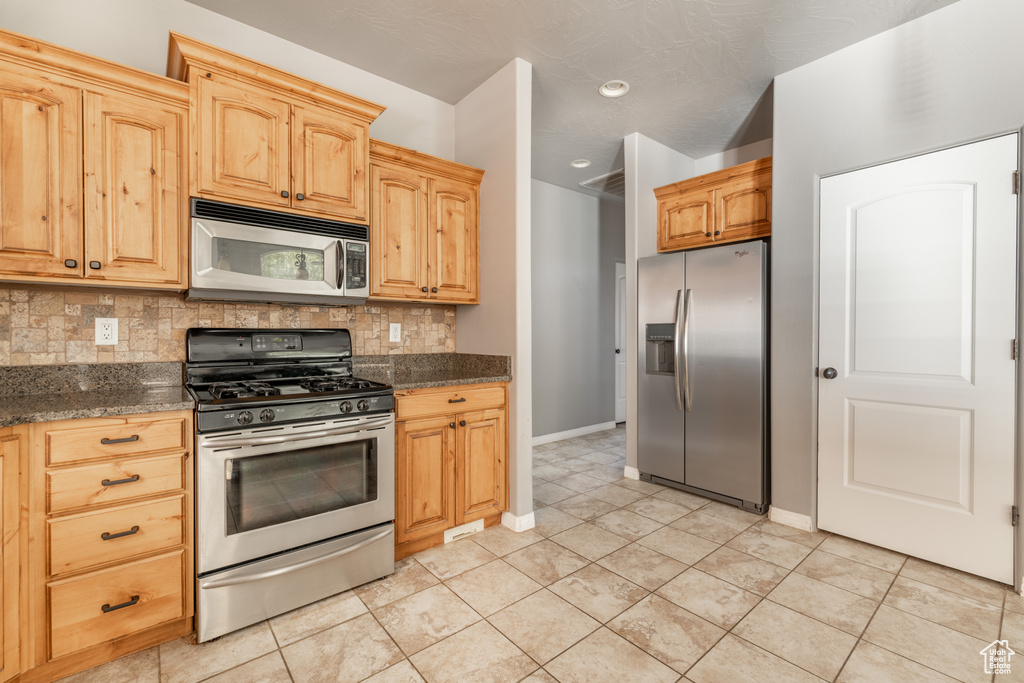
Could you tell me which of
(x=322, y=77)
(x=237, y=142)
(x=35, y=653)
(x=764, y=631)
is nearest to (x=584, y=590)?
(x=764, y=631)

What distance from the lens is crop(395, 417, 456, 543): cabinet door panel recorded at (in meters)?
2.46

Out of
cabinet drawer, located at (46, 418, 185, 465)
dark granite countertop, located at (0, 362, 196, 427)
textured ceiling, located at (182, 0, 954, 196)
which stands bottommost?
cabinet drawer, located at (46, 418, 185, 465)

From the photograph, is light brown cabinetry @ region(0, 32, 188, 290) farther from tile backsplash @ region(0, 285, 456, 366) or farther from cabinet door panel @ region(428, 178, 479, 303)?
cabinet door panel @ region(428, 178, 479, 303)

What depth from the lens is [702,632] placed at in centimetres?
186

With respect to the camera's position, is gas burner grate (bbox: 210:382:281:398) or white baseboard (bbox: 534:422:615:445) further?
white baseboard (bbox: 534:422:615:445)

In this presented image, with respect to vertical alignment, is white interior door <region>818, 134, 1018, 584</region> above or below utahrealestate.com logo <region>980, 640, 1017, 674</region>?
above

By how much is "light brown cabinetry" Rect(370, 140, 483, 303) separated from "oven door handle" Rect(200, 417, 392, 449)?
823 mm

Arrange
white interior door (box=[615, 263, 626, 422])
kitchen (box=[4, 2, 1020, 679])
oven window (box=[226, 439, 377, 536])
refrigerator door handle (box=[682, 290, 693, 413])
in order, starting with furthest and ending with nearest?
white interior door (box=[615, 263, 626, 422]) → refrigerator door handle (box=[682, 290, 693, 413]) → kitchen (box=[4, 2, 1020, 679]) → oven window (box=[226, 439, 377, 536])

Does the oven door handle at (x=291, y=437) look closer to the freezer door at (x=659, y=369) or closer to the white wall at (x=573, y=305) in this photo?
the freezer door at (x=659, y=369)

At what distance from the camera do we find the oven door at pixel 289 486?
1.82 metres

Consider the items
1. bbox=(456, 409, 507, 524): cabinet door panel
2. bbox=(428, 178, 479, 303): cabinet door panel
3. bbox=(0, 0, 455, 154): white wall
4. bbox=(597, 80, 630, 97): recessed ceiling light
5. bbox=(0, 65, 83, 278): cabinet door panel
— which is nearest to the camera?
bbox=(0, 65, 83, 278): cabinet door panel

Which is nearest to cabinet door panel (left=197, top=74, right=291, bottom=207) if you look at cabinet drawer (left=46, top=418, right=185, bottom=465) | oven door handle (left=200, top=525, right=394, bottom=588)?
cabinet drawer (left=46, top=418, right=185, bottom=465)

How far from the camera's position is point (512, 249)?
285 centimetres

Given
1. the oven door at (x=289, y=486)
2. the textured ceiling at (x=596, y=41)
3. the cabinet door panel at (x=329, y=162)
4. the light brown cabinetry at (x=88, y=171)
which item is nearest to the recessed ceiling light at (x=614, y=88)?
the textured ceiling at (x=596, y=41)
